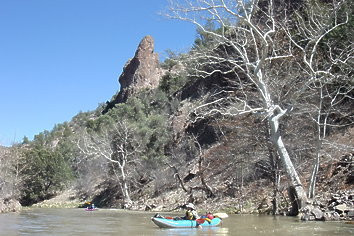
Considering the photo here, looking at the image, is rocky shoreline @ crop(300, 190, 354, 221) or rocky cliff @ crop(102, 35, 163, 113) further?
rocky cliff @ crop(102, 35, 163, 113)

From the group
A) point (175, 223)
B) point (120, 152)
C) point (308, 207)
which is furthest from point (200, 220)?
point (120, 152)

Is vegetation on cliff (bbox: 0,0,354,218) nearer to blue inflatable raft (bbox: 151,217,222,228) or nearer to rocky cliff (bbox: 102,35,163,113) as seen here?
blue inflatable raft (bbox: 151,217,222,228)

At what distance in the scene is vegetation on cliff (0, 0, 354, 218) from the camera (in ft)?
66.4

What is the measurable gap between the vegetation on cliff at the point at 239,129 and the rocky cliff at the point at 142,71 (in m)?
11.8

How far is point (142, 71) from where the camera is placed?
8125cm

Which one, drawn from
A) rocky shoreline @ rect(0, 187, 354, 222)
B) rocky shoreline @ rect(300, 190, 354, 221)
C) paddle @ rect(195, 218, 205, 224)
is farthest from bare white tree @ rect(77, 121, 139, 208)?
paddle @ rect(195, 218, 205, 224)

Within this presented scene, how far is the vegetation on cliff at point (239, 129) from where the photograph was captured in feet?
66.4

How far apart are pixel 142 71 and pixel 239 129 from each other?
183 ft

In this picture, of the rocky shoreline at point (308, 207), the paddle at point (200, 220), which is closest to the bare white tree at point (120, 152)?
the rocky shoreline at point (308, 207)

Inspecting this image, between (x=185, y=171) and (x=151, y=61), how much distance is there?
158 feet

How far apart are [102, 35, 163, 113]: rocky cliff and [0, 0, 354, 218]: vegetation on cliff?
11.8 metres

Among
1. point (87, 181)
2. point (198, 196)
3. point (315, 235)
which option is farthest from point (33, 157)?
point (315, 235)

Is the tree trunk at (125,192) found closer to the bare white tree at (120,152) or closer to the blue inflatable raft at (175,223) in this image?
the bare white tree at (120,152)

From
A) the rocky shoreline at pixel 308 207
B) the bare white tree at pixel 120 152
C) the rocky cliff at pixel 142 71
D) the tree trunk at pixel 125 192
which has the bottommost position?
the rocky shoreline at pixel 308 207
